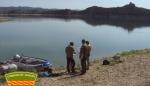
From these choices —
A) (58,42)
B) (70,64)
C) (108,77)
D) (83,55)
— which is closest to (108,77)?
(108,77)

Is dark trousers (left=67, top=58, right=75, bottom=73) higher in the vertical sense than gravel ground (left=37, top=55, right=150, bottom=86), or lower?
higher

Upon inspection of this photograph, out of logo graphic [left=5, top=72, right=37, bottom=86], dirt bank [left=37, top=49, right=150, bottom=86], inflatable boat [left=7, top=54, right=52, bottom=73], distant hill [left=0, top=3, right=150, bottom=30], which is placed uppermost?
distant hill [left=0, top=3, right=150, bottom=30]

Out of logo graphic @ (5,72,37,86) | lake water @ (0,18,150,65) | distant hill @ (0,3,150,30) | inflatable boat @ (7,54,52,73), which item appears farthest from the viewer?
distant hill @ (0,3,150,30)

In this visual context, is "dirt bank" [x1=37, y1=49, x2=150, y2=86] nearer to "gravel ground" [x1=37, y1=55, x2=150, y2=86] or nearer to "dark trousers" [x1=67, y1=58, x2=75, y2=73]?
"gravel ground" [x1=37, y1=55, x2=150, y2=86]

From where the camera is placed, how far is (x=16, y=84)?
1175 cm

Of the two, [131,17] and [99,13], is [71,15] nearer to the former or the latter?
[99,13]

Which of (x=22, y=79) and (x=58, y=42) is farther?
(x=58, y=42)

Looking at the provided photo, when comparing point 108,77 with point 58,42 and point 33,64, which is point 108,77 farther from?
point 58,42

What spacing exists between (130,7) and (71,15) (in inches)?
1203

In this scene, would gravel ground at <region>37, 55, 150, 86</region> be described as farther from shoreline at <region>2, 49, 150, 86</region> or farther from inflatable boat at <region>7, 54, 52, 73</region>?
inflatable boat at <region>7, 54, 52, 73</region>

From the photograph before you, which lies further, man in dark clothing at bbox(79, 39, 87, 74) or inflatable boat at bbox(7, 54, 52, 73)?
inflatable boat at bbox(7, 54, 52, 73)

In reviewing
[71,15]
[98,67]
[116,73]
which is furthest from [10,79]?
[71,15]

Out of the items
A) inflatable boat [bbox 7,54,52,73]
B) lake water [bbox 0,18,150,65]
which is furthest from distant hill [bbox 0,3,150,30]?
inflatable boat [bbox 7,54,52,73]

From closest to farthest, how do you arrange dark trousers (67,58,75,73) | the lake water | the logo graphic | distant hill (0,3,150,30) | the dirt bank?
1. the logo graphic
2. the dirt bank
3. dark trousers (67,58,75,73)
4. the lake water
5. distant hill (0,3,150,30)
